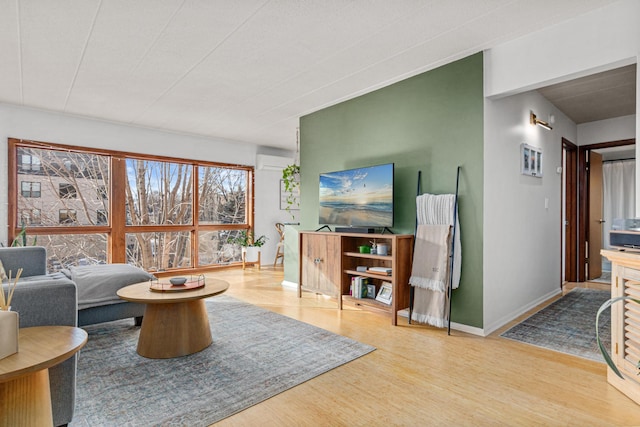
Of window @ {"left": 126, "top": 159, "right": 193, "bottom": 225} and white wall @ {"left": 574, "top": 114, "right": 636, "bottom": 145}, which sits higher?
white wall @ {"left": 574, "top": 114, "right": 636, "bottom": 145}

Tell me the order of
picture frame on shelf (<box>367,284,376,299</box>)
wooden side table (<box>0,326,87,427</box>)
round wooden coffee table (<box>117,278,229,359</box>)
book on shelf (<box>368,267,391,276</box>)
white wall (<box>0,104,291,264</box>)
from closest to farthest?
1. wooden side table (<box>0,326,87,427</box>)
2. round wooden coffee table (<box>117,278,229,359</box>)
3. book on shelf (<box>368,267,391,276</box>)
4. picture frame on shelf (<box>367,284,376,299</box>)
5. white wall (<box>0,104,291,264</box>)

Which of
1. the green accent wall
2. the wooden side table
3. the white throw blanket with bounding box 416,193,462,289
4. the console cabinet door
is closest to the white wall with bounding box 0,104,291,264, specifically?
the green accent wall

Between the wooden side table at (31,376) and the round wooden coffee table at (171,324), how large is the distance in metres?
1.18

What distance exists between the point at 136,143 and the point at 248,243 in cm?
255

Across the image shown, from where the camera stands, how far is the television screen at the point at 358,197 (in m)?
3.64

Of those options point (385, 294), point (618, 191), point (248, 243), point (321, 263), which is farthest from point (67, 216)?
point (618, 191)

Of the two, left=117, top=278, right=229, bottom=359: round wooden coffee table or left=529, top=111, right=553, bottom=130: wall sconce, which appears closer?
left=117, top=278, right=229, bottom=359: round wooden coffee table

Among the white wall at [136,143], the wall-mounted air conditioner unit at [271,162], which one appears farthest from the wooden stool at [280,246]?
the wall-mounted air conditioner unit at [271,162]

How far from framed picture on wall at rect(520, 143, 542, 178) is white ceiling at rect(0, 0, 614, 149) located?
1278mm

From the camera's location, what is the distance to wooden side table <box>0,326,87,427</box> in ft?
3.79

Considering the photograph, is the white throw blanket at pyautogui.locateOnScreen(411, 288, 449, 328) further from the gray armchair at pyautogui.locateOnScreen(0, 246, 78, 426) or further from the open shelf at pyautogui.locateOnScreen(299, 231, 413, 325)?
the gray armchair at pyautogui.locateOnScreen(0, 246, 78, 426)

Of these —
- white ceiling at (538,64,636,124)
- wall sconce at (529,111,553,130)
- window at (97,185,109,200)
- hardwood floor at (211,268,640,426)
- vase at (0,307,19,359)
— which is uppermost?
white ceiling at (538,64,636,124)

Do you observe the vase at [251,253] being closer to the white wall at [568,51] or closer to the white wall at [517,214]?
the white wall at [517,214]

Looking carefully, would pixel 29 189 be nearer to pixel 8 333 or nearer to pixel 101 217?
pixel 101 217
